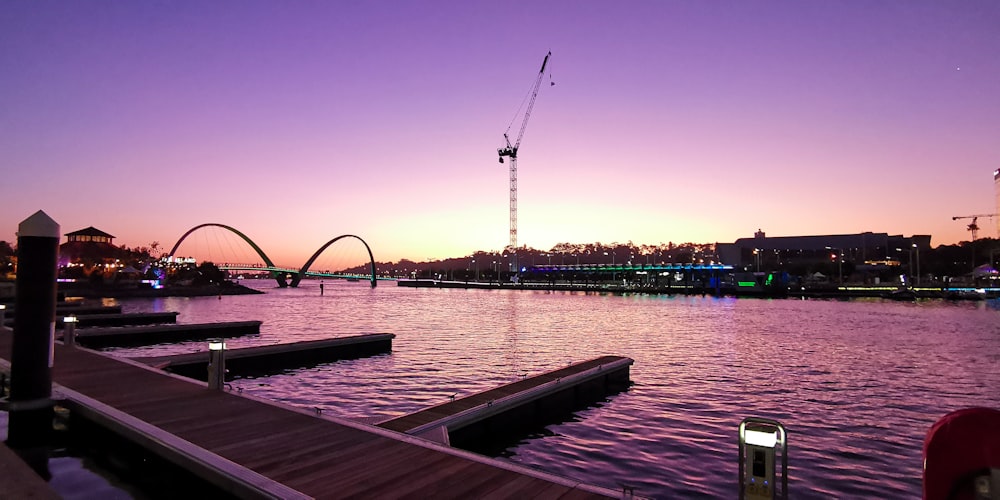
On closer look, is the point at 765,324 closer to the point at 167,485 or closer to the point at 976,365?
the point at 976,365

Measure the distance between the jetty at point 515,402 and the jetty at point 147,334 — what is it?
80.8 feet

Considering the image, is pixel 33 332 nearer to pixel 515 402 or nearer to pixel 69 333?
pixel 515 402

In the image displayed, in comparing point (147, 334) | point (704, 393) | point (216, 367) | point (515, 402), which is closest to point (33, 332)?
point (216, 367)

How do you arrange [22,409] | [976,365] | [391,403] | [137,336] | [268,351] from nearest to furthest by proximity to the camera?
[22,409], [391,403], [268,351], [976,365], [137,336]

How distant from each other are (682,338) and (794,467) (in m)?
29.2

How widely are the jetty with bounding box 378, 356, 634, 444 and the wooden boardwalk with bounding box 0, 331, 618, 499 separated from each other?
6.66ft

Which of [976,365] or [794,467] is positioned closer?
[794,467]

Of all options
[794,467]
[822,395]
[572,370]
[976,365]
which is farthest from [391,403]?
[976,365]

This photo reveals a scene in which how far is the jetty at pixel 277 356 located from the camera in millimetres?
21172

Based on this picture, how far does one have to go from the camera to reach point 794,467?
41.5ft

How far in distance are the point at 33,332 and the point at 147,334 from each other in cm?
2496

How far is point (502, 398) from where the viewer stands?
48.5 feet

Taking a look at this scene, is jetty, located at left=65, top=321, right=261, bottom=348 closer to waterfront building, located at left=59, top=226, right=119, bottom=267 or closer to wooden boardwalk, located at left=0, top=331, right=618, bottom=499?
wooden boardwalk, located at left=0, top=331, right=618, bottom=499

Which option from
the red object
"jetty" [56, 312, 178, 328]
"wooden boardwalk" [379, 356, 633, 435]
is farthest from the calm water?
"jetty" [56, 312, 178, 328]
